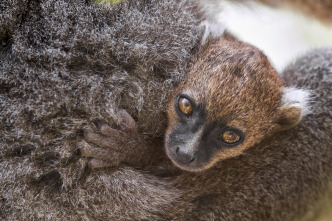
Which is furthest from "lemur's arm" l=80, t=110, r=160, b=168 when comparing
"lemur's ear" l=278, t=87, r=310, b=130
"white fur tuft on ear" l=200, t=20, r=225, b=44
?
"lemur's ear" l=278, t=87, r=310, b=130

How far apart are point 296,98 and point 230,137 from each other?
0.47m

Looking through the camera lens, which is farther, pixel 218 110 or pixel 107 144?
pixel 218 110

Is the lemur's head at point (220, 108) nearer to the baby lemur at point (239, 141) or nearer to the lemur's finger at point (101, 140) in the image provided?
the baby lemur at point (239, 141)

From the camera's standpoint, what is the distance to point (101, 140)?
7.64 feet

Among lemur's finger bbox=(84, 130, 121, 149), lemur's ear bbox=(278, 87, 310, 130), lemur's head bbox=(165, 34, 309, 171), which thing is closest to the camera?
lemur's finger bbox=(84, 130, 121, 149)

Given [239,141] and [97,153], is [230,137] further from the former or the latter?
[97,153]

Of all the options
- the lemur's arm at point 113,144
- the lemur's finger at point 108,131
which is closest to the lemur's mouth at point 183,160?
the lemur's arm at point 113,144

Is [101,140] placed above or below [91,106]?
below

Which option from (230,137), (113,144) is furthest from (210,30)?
(113,144)

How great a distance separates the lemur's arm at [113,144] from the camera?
7.66ft

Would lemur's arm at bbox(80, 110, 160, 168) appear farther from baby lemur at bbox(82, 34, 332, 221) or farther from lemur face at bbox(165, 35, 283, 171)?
lemur face at bbox(165, 35, 283, 171)

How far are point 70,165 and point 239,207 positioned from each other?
1.02 meters

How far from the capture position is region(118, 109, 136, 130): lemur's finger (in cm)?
241

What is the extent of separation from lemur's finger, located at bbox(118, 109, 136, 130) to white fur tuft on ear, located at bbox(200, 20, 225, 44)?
2.03 feet
